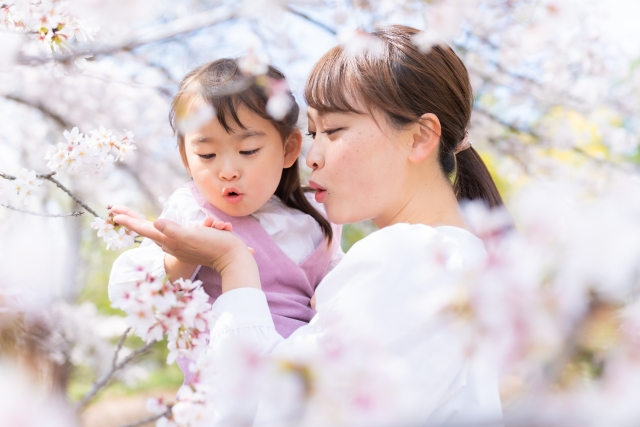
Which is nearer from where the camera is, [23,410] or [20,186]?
[23,410]

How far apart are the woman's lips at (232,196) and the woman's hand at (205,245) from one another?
145mm

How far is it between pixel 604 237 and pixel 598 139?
5009mm

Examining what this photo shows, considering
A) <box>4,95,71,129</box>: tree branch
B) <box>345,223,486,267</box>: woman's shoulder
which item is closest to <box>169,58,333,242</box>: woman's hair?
<box>345,223,486,267</box>: woman's shoulder

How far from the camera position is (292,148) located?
1.64 m

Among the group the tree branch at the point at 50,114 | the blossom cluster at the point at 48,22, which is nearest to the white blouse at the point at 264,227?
the blossom cluster at the point at 48,22

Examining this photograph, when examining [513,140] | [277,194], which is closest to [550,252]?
[277,194]

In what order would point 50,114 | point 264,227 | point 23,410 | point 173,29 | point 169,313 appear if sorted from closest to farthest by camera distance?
point 23,410
point 169,313
point 173,29
point 264,227
point 50,114

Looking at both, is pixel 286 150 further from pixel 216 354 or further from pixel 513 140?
pixel 513 140

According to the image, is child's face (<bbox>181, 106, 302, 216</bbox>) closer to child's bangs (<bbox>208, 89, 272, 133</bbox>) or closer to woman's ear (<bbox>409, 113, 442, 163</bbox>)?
child's bangs (<bbox>208, 89, 272, 133</bbox>)

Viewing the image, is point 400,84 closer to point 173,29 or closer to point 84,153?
point 173,29

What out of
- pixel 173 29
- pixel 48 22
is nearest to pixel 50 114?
pixel 48 22

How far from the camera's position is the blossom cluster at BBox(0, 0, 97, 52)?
143 cm

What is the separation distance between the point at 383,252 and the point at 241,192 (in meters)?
0.50

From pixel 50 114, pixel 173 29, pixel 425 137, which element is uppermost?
pixel 173 29
